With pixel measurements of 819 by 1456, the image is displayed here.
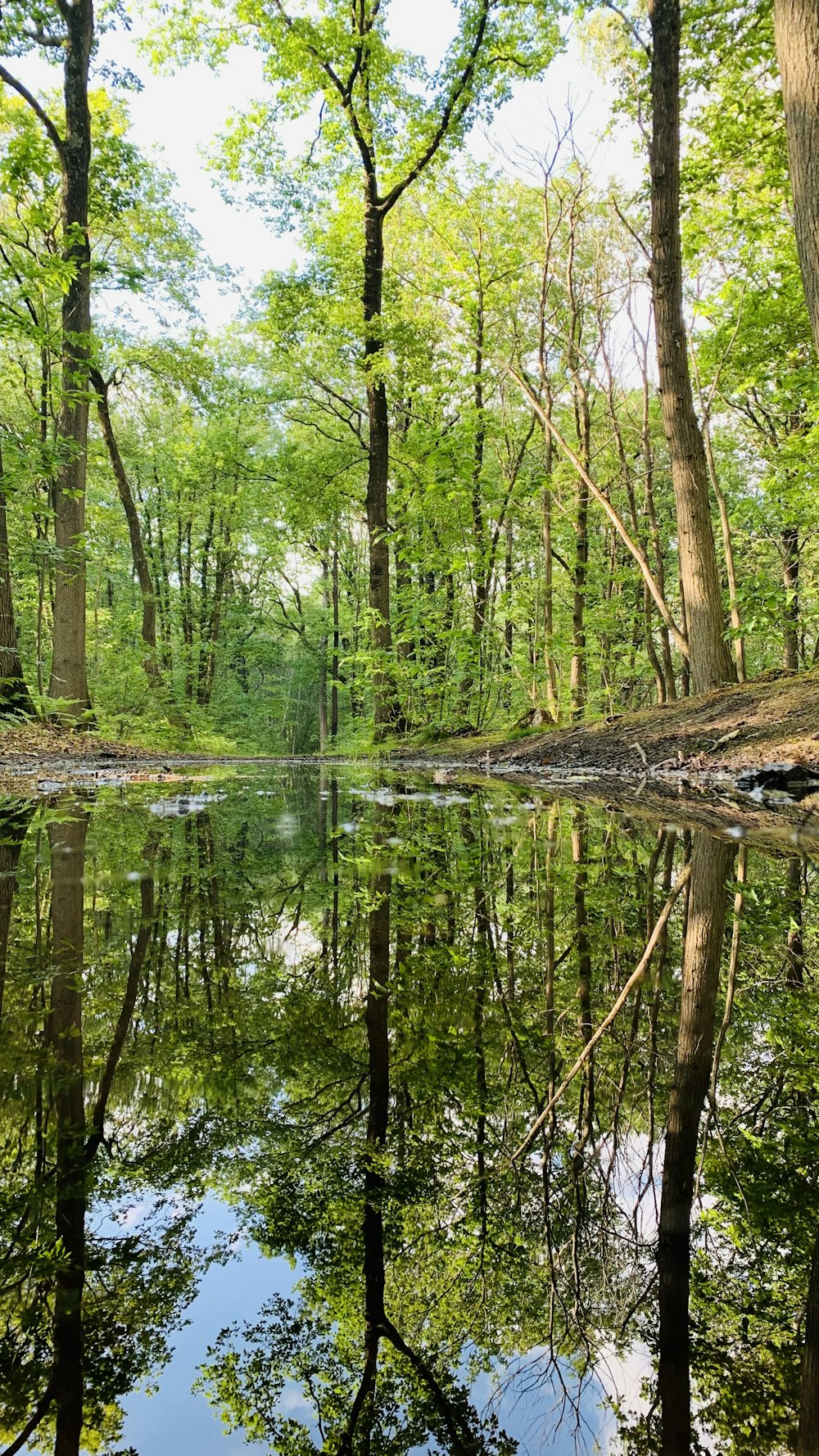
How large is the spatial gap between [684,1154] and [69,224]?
12.4m

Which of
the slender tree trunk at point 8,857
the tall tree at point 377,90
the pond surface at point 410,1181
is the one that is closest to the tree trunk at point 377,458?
the tall tree at point 377,90

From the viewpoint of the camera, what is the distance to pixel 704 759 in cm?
646

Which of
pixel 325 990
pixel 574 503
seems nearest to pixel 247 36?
pixel 574 503

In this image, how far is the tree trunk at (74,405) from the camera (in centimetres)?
980

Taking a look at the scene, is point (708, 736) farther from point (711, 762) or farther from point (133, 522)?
point (133, 522)

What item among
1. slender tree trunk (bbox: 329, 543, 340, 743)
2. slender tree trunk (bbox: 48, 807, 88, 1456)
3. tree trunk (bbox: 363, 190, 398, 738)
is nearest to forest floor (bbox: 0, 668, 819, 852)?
tree trunk (bbox: 363, 190, 398, 738)

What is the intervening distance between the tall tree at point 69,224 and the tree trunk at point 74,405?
0.01 m

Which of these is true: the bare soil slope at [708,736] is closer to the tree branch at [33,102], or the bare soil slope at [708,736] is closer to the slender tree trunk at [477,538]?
the slender tree trunk at [477,538]

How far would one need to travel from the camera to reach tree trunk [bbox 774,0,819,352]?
407cm

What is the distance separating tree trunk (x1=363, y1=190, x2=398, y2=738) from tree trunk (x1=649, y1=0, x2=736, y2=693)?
17.0ft

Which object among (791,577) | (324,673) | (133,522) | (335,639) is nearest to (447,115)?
(133,522)

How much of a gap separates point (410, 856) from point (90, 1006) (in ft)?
7.11

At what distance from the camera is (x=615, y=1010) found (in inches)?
71.5

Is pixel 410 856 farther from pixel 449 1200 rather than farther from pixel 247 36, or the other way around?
pixel 247 36
